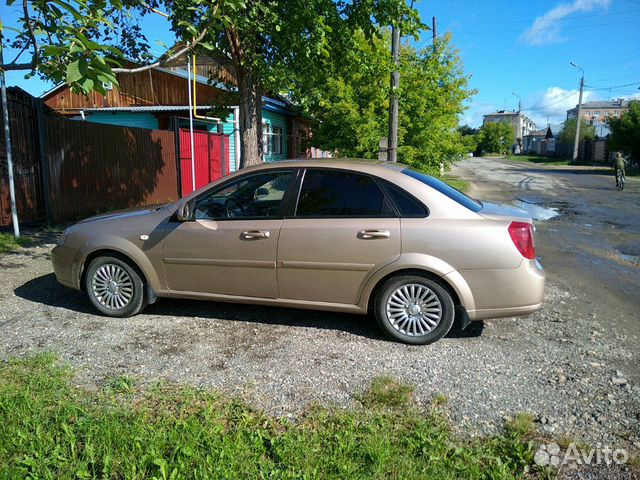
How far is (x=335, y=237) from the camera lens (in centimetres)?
435

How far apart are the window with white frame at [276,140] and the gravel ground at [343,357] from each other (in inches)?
678

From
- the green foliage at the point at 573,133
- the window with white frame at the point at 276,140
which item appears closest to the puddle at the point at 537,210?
the window with white frame at the point at 276,140

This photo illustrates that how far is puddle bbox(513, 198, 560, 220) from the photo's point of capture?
13336 millimetres

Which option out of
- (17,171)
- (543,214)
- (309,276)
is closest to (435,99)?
(543,214)

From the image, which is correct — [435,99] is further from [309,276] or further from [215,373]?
[215,373]

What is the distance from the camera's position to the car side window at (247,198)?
468 centimetres

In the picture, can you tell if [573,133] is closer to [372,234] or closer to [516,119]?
[372,234]

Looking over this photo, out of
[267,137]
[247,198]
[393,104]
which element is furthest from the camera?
[267,137]

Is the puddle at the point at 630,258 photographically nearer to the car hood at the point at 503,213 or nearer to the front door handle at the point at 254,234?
the car hood at the point at 503,213

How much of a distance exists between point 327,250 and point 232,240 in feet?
2.94

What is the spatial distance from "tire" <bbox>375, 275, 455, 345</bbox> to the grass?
94 centimetres

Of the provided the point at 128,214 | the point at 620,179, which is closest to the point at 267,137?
the point at 620,179

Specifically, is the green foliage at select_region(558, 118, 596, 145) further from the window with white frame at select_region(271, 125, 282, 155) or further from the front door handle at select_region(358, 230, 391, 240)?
the front door handle at select_region(358, 230, 391, 240)

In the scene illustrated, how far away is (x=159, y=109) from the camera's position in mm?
19578
